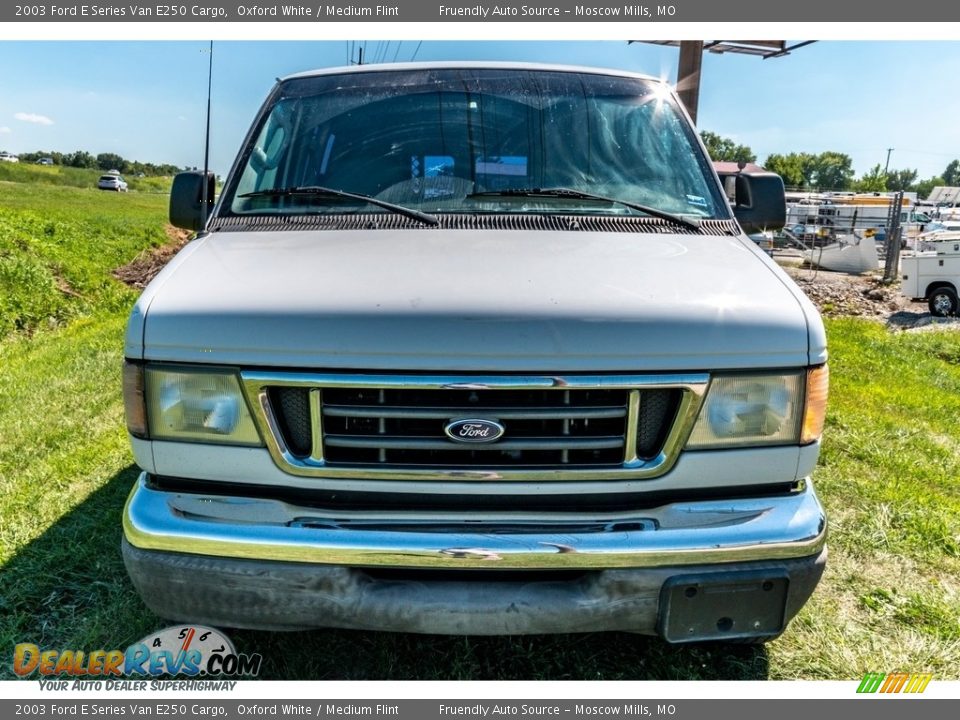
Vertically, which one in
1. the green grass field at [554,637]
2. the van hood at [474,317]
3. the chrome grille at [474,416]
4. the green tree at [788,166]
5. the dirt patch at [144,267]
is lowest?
the green grass field at [554,637]

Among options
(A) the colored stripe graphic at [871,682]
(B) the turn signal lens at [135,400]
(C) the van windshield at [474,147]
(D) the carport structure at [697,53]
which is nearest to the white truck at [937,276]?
(D) the carport structure at [697,53]

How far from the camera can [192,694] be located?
2506 mm

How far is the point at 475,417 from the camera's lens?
6.97 feet

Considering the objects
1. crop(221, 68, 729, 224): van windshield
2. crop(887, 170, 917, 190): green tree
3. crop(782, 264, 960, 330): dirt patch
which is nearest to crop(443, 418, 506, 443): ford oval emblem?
crop(221, 68, 729, 224): van windshield

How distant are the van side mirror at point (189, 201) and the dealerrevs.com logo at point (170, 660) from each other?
1726 millimetres

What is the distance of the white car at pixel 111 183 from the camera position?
53.8 metres

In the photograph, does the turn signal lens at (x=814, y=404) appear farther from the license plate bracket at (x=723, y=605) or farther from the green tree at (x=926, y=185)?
the green tree at (x=926, y=185)

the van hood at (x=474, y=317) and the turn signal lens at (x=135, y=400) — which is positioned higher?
the van hood at (x=474, y=317)

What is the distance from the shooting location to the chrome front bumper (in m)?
2.09

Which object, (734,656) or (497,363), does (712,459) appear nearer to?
(497,363)

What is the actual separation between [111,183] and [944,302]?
5641 centimetres

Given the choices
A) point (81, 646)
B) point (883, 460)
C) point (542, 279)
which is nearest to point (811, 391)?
point (542, 279)

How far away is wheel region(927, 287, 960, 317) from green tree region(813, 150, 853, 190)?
113m

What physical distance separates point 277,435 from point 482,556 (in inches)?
27.4
